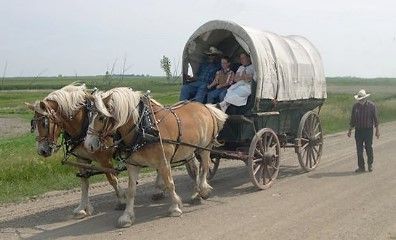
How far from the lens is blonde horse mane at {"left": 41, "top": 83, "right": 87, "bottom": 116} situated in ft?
24.8

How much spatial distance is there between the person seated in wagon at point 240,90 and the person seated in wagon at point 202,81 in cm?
67

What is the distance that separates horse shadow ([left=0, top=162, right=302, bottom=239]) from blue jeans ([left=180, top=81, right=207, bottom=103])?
181cm

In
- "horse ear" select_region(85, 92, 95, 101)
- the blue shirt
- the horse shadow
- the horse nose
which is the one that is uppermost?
the blue shirt

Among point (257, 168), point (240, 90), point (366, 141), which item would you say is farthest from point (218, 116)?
point (366, 141)

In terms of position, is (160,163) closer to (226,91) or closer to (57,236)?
(57,236)

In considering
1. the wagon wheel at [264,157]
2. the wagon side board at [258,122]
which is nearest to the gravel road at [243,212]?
the wagon wheel at [264,157]

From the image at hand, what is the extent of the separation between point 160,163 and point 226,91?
291 centimetres

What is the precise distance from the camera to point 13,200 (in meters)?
9.52

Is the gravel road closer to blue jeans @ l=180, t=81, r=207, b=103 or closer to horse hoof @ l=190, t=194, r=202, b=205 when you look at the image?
horse hoof @ l=190, t=194, r=202, b=205

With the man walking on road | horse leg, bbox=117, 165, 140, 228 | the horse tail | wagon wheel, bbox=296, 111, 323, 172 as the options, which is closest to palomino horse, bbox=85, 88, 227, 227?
horse leg, bbox=117, 165, 140, 228

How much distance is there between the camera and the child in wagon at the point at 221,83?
10.1m

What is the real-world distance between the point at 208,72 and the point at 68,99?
374 centimetres

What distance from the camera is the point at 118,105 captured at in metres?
7.25

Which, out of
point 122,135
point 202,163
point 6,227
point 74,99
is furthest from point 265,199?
point 6,227
